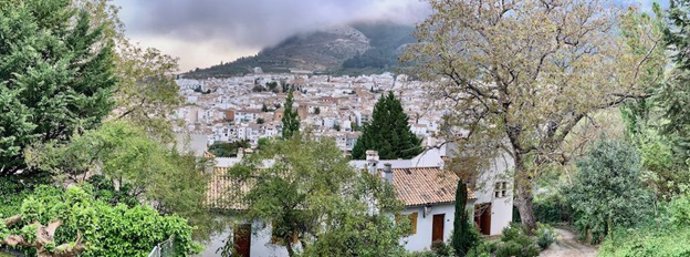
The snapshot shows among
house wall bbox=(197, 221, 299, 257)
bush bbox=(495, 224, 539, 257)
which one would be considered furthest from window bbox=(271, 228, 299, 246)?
bush bbox=(495, 224, 539, 257)

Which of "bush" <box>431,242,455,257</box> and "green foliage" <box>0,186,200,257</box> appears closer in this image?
"green foliage" <box>0,186,200,257</box>

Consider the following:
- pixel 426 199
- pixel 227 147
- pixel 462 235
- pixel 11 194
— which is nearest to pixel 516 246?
pixel 462 235

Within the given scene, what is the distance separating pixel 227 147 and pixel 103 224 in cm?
3098

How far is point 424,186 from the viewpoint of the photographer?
24125 mm

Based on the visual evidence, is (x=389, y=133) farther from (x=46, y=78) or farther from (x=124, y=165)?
(x=46, y=78)

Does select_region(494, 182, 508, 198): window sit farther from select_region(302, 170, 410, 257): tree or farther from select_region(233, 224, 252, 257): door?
select_region(302, 170, 410, 257): tree

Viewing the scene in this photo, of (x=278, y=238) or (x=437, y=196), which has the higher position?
(x=437, y=196)

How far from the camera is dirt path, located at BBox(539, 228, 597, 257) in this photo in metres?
18.0

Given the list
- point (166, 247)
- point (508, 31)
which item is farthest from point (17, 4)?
point (508, 31)

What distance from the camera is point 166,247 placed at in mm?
12297

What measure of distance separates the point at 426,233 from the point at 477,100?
241 inches

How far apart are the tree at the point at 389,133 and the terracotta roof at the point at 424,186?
9.90 metres

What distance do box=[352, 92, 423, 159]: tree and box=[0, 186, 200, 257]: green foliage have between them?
2364 centimetres

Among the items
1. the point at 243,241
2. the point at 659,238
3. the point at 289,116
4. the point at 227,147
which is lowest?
the point at 243,241
